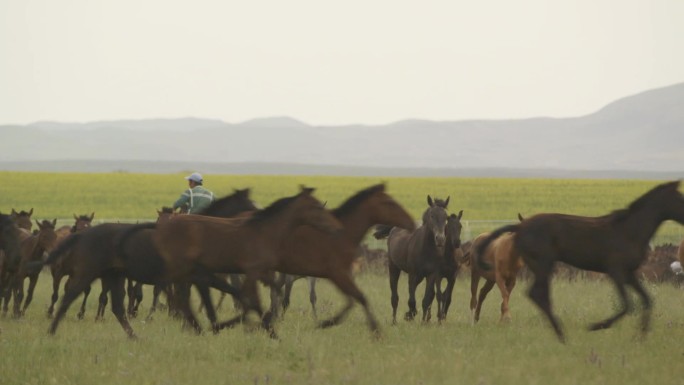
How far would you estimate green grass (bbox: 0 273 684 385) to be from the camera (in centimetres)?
1116

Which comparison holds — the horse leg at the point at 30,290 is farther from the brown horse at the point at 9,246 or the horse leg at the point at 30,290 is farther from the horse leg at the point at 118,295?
the horse leg at the point at 118,295

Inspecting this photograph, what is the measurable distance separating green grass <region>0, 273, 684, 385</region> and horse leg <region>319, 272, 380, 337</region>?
185 millimetres

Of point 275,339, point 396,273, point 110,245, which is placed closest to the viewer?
point 275,339

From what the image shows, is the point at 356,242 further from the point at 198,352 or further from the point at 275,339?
the point at 198,352

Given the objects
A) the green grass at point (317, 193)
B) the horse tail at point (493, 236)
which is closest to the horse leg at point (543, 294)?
the horse tail at point (493, 236)

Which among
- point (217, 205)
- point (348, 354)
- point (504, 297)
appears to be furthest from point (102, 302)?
point (348, 354)

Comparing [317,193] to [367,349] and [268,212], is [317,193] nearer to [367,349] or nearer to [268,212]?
[268,212]

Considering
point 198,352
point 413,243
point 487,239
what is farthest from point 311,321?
point 198,352

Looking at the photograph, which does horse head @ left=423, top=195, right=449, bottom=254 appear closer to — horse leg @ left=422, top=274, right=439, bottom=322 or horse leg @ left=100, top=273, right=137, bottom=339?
horse leg @ left=422, top=274, right=439, bottom=322

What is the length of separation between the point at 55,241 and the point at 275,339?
23.5 ft

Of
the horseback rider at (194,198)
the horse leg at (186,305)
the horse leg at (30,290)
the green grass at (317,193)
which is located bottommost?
the green grass at (317,193)

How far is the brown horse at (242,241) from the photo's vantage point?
14211 mm

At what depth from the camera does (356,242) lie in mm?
15211

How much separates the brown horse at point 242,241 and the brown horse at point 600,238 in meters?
2.38
